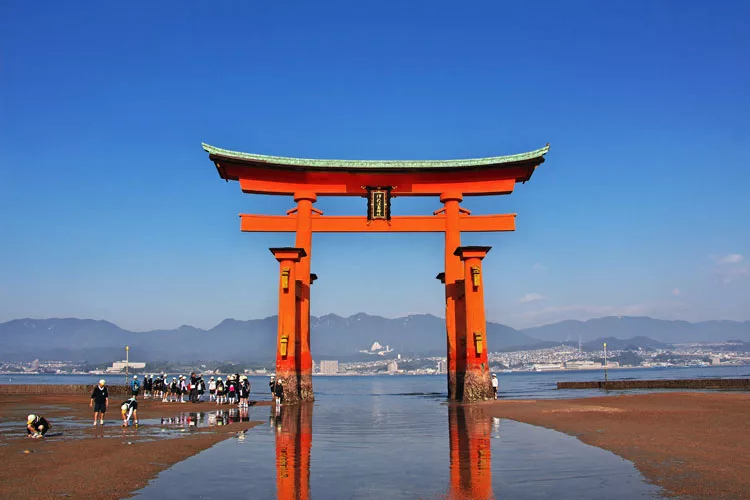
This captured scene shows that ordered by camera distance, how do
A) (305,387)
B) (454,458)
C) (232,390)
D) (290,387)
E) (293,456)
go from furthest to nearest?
(232,390) → (305,387) → (290,387) → (293,456) → (454,458)

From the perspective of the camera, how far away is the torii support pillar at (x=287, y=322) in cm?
2920

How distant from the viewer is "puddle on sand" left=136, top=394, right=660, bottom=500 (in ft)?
26.7

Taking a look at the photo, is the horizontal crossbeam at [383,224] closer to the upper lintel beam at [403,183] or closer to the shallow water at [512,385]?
the upper lintel beam at [403,183]

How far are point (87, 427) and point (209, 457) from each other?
8.78 metres

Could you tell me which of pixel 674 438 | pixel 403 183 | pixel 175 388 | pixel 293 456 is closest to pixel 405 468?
pixel 293 456

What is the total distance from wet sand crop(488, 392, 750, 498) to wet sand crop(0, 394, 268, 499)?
26.5 feet

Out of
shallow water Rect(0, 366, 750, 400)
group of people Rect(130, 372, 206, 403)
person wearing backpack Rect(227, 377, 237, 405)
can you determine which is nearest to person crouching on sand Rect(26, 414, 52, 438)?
person wearing backpack Rect(227, 377, 237, 405)

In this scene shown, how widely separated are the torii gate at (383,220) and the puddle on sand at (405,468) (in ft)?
43.3

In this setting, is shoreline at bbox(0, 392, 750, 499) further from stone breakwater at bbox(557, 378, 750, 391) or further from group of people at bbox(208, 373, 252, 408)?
stone breakwater at bbox(557, 378, 750, 391)

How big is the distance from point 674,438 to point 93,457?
12.3 m

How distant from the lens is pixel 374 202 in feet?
106

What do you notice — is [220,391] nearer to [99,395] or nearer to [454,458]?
[99,395]

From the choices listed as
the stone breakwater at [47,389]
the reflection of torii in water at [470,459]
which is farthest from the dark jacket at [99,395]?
the stone breakwater at [47,389]

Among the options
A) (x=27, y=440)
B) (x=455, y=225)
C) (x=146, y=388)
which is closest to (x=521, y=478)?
(x=27, y=440)
